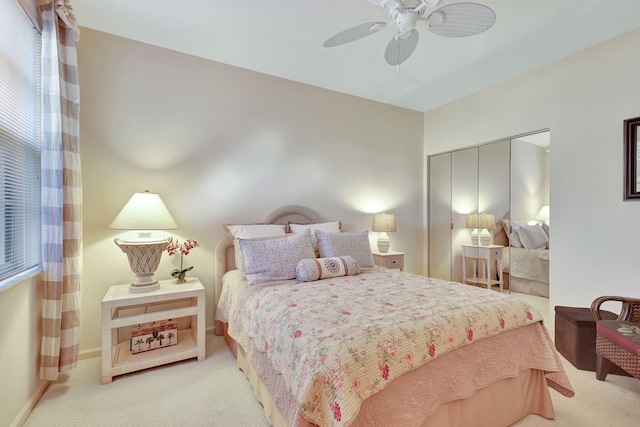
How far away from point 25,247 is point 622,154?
4.51 metres

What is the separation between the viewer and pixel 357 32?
74.0 inches

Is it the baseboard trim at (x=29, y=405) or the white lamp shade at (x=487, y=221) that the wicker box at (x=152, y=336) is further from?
the white lamp shade at (x=487, y=221)

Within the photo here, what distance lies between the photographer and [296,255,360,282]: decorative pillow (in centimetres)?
231

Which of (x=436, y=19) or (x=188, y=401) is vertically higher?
(x=436, y=19)

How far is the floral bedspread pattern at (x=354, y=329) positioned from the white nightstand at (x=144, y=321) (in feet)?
1.63

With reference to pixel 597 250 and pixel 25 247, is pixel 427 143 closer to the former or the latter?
pixel 597 250

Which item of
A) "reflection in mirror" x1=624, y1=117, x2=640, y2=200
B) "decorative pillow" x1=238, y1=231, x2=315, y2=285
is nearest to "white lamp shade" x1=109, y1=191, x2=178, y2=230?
"decorative pillow" x1=238, y1=231, x2=315, y2=285

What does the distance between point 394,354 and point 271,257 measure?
1356 millimetres

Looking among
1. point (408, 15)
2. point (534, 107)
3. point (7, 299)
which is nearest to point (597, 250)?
point (534, 107)

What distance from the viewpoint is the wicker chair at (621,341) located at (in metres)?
1.63

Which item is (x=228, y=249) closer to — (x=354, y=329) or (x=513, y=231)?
(x=354, y=329)

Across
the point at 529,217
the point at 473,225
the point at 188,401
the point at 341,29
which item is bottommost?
the point at 188,401

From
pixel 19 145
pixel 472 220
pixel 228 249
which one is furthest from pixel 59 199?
pixel 472 220

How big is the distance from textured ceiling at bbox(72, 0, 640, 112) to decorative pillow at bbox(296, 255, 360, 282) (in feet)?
6.39
